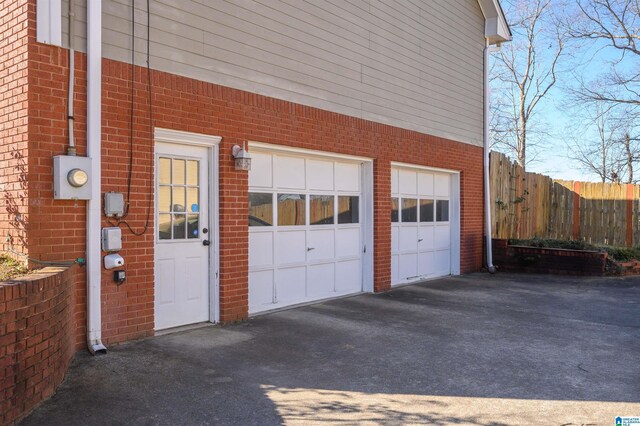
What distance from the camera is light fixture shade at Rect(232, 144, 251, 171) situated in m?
6.95

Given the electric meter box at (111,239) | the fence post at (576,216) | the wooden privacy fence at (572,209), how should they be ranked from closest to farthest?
the electric meter box at (111,239)
the wooden privacy fence at (572,209)
the fence post at (576,216)

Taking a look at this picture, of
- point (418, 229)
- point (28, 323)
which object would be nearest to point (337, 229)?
point (418, 229)

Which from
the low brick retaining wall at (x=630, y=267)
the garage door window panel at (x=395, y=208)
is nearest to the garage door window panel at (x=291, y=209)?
the garage door window panel at (x=395, y=208)

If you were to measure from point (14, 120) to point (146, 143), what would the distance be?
4.42 feet

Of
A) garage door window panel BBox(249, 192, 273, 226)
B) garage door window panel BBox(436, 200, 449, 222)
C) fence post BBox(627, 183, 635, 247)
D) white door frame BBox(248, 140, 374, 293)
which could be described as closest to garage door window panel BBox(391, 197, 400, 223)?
white door frame BBox(248, 140, 374, 293)

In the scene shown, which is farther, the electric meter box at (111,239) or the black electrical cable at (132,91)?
the black electrical cable at (132,91)

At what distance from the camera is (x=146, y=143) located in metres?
6.06

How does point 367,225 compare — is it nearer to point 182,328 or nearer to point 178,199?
point 178,199

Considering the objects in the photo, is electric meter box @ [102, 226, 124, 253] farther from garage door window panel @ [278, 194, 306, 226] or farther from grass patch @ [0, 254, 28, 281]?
garage door window panel @ [278, 194, 306, 226]

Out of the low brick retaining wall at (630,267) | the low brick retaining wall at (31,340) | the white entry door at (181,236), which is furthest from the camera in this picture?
the low brick retaining wall at (630,267)

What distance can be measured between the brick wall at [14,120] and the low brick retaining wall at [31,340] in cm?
88

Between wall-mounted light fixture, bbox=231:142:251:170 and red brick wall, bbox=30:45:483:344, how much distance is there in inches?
3.2

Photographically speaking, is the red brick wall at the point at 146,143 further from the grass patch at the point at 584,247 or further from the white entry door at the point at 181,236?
the grass patch at the point at 584,247

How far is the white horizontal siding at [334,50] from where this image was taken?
629cm
